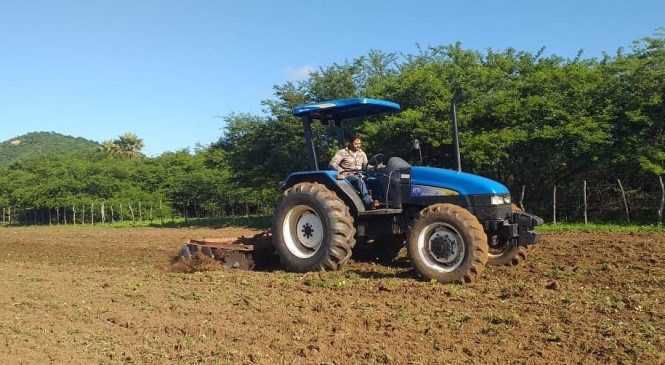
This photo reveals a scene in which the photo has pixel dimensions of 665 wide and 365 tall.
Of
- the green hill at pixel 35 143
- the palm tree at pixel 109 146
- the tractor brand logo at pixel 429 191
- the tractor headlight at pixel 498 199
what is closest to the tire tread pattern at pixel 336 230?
the tractor brand logo at pixel 429 191

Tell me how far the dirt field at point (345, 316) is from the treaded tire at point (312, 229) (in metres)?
0.23

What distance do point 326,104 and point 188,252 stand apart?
117 inches

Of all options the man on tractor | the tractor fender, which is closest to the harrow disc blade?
the tractor fender

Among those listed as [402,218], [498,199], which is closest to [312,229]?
[402,218]

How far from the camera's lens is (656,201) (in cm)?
1482

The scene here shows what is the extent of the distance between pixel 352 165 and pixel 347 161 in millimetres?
89

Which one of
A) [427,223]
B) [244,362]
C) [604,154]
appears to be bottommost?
[244,362]

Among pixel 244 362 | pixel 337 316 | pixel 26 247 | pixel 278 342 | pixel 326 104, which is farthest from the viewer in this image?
pixel 26 247

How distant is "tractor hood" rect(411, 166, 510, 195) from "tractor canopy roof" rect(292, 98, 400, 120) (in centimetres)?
105

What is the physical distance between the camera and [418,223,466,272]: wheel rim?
21.9 ft

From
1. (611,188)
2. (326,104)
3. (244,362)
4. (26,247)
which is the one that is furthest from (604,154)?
(26,247)

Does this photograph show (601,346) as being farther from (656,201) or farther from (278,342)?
(656,201)

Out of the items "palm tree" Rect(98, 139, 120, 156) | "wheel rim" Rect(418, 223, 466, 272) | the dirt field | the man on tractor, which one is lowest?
the dirt field

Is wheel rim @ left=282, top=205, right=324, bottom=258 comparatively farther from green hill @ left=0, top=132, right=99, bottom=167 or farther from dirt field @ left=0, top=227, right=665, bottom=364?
green hill @ left=0, top=132, right=99, bottom=167
